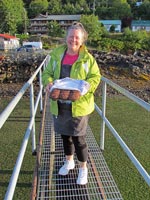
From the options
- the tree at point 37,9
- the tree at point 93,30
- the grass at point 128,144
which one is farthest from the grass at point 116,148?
the tree at point 37,9

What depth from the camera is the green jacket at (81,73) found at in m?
2.88

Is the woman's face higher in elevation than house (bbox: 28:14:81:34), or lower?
lower

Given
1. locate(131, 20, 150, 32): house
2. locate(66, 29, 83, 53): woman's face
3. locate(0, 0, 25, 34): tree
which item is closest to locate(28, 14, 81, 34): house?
locate(0, 0, 25, 34): tree

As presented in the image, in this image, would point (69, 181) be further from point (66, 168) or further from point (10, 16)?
point (10, 16)

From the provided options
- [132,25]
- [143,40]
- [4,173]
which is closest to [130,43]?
[143,40]

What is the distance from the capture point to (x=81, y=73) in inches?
114

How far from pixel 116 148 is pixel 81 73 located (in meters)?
3.19

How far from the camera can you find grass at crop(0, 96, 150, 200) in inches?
173

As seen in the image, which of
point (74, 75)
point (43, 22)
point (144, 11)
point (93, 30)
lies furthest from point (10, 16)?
point (74, 75)

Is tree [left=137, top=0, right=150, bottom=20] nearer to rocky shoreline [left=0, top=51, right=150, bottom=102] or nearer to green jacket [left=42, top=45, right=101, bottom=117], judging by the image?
rocky shoreline [left=0, top=51, right=150, bottom=102]

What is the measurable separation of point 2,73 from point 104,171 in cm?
1416

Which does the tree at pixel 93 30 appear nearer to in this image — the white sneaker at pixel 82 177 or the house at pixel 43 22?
the house at pixel 43 22

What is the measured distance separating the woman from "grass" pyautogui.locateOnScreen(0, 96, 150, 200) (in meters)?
1.50

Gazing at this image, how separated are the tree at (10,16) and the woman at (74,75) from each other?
75.5 meters
